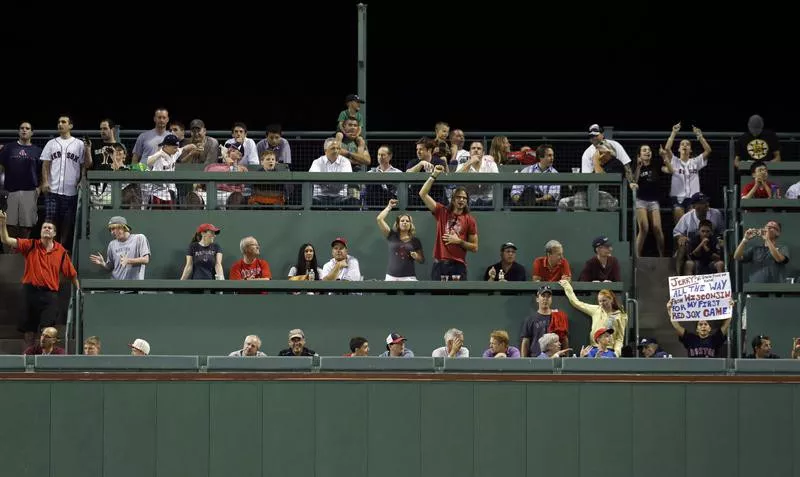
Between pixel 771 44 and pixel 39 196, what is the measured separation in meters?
12.5

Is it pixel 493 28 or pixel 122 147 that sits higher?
pixel 493 28

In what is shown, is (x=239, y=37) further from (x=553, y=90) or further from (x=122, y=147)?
(x=122, y=147)

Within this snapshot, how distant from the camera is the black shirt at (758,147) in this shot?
19531 mm

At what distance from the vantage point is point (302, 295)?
17141mm

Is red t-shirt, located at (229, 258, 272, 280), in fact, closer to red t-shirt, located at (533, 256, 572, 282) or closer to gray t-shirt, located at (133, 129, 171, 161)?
red t-shirt, located at (533, 256, 572, 282)

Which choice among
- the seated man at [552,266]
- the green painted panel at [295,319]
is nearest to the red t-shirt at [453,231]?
the green painted panel at [295,319]

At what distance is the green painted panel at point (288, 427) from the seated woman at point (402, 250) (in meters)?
4.75

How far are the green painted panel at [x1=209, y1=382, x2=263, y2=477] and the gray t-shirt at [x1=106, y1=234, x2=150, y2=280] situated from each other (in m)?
5.10

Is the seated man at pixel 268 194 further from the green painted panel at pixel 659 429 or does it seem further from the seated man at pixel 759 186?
the green painted panel at pixel 659 429

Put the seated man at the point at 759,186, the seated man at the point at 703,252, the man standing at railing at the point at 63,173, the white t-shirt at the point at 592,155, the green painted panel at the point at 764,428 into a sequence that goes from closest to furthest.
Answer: the green painted panel at the point at 764,428, the seated man at the point at 703,252, the seated man at the point at 759,186, the man standing at railing at the point at 63,173, the white t-shirt at the point at 592,155

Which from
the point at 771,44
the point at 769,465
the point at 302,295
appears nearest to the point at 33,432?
the point at 302,295

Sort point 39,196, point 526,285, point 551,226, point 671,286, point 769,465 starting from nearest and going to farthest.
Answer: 1. point 769,465
2. point 671,286
3. point 526,285
4. point 551,226
5. point 39,196

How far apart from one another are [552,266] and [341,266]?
2429 mm

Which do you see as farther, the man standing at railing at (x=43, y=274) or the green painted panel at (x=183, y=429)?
the man standing at railing at (x=43, y=274)
